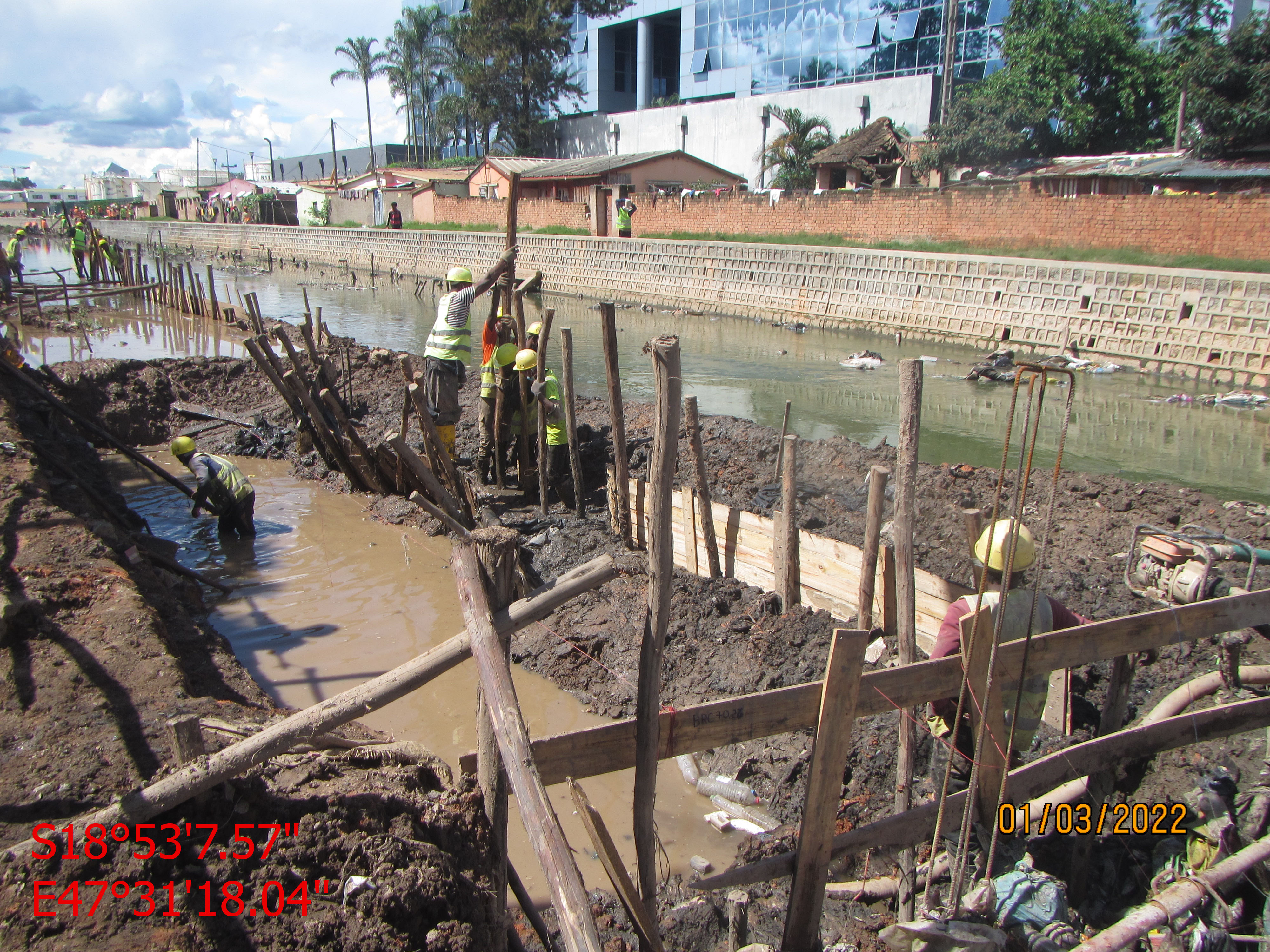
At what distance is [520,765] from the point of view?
2305 millimetres

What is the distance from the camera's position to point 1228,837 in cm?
338

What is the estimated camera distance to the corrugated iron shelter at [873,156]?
94.8 ft

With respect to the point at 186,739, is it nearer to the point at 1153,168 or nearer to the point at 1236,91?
the point at 1153,168

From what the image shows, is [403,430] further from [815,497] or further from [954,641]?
[954,641]

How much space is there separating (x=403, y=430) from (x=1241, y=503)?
819cm

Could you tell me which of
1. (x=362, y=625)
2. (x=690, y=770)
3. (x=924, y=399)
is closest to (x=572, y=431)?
(x=362, y=625)

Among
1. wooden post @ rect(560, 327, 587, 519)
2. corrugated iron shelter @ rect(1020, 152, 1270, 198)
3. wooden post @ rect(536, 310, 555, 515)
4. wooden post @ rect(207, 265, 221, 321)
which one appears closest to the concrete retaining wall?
corrugated iron shelter @ rect(1020, 152, 1270, 198)

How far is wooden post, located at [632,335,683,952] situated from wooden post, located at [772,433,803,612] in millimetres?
2742

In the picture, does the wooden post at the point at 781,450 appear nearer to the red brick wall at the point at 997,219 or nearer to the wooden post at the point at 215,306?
the red brick wall at the point at 997,219

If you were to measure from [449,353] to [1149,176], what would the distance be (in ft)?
70.8

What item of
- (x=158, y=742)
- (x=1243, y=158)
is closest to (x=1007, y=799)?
(x=158, y=742)

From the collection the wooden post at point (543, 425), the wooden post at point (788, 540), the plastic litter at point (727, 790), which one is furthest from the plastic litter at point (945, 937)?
the wooden post at point (543, 425)

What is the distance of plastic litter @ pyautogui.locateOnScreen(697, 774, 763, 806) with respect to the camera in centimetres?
442
